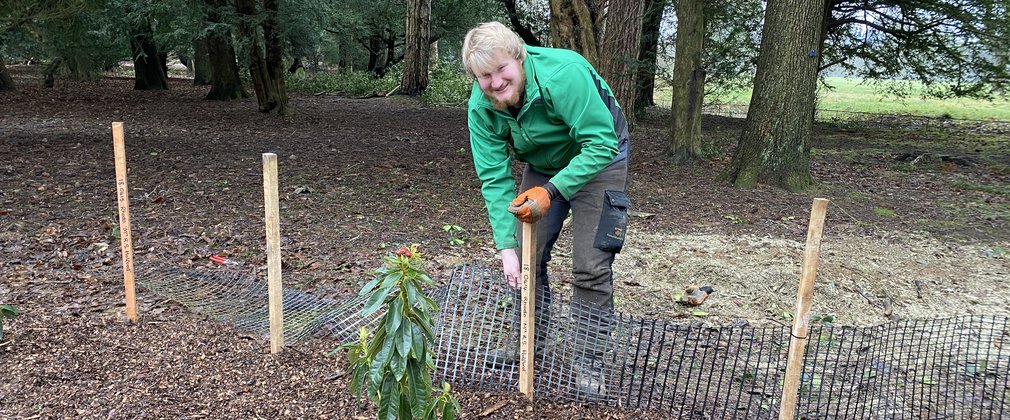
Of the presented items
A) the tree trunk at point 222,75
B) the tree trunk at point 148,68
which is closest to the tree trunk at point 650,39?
the tree trunk at point 222,75

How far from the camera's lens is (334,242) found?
15.4 ft

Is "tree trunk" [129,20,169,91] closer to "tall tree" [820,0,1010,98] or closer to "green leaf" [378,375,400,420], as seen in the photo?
"tall tree" [820,0,1010,98]

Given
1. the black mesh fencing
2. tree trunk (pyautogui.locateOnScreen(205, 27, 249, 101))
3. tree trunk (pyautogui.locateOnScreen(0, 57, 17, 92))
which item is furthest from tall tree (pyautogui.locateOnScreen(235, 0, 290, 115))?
the black mesh fencing

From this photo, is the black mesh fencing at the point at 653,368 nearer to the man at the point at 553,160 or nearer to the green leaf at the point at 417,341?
the man at the point at 553,160

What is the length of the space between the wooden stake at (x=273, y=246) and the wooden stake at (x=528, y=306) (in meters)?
0.96

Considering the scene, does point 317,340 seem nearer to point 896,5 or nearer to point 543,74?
point 543,74

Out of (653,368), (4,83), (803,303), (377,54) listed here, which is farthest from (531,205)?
(377,54)

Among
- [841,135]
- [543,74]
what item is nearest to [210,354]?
[543,74]

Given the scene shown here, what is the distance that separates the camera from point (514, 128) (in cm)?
244

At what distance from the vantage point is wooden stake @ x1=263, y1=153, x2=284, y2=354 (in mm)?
2516

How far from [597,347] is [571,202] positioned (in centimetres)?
57

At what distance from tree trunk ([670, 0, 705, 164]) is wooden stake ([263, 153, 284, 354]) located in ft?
20.2

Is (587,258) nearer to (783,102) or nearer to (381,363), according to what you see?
(381,363)

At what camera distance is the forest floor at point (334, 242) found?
260 centimetres
